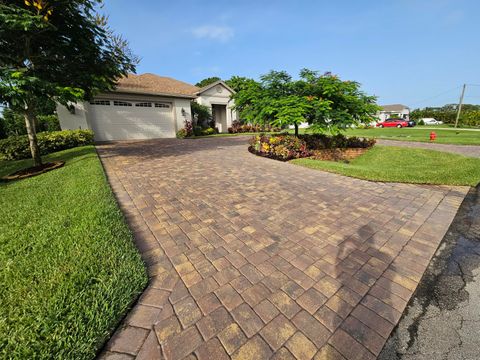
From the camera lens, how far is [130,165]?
7.56 meters

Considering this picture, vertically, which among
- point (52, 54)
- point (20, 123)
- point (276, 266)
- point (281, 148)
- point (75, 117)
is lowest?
point (276, 266)

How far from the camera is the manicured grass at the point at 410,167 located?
5676 millimetres

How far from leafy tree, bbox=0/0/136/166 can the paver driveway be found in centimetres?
322

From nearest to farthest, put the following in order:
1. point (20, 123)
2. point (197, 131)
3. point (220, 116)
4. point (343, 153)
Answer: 1. point (343, 153)
2. point (20, 123)
3. point (197, 131)
4. point (220, 116)

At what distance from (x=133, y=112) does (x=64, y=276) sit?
52.0ft

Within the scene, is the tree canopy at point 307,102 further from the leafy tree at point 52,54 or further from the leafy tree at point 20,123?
the leafy tree at point 20,123

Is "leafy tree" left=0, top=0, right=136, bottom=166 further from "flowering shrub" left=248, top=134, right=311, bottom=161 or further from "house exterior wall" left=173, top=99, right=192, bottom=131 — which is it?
"house exterior wall" left=173, top=99, right=192, bottom=131

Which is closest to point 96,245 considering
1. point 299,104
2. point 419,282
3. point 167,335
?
point 167,335

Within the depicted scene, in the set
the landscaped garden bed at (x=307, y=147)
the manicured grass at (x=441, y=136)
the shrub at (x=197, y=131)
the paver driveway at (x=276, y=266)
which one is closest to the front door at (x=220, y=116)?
the shrub at (x=197, y=131)

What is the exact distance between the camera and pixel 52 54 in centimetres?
683

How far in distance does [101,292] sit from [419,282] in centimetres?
323

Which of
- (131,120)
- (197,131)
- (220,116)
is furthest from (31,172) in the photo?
(220,116)

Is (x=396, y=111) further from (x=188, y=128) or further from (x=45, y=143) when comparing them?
(x=45, y=143)

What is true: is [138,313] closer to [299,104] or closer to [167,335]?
[167,335]
